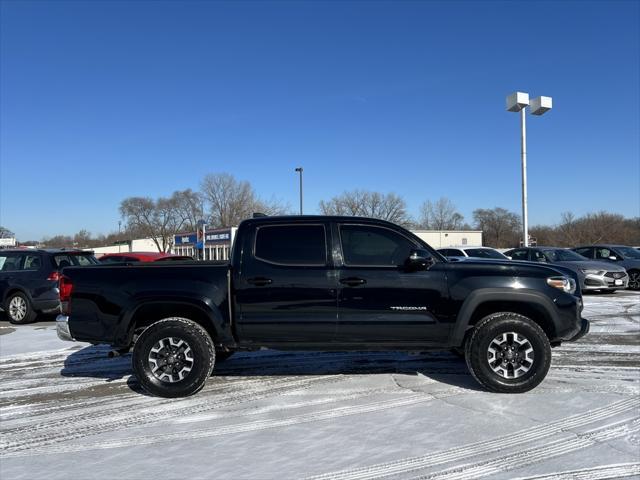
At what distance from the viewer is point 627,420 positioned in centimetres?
426

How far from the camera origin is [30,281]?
10.5m

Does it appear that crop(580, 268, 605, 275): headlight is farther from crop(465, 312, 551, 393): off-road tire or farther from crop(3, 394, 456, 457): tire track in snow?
crop(3, 394, 456, 457): tire track in snow

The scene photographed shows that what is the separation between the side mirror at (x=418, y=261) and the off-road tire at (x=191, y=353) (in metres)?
2.24

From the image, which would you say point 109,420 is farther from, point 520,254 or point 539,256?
point 520,254

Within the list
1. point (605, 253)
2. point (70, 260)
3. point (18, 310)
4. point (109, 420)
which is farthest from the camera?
point (605, 253)

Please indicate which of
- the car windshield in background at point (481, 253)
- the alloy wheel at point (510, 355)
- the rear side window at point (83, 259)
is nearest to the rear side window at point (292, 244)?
the alloy wheel at point (510, 355)

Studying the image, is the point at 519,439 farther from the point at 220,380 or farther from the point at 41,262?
the point at 41,262

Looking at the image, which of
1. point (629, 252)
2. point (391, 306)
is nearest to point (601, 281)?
point (629, 252)

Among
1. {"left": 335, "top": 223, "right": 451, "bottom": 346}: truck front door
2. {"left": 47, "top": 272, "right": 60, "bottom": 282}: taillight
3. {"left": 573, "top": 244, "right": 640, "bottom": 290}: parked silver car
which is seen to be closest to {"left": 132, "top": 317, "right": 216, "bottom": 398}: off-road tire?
{"left": 335, "top": 223, "right": 451, "bottom": 346}: truck front door

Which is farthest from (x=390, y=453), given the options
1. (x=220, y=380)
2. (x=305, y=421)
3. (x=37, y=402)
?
(x=37, y=402)

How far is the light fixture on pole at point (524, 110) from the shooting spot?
24.4 meters

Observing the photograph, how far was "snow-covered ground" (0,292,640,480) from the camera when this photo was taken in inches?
136

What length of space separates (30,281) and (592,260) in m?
16.2

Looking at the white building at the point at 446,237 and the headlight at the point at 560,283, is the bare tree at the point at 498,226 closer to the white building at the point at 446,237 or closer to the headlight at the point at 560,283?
the white building at the point at 446,237
